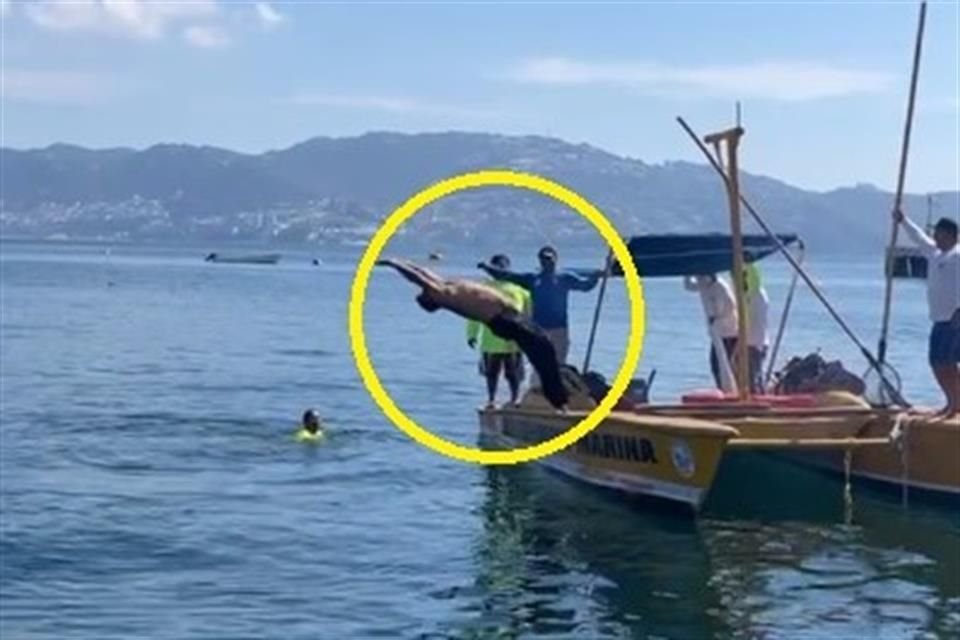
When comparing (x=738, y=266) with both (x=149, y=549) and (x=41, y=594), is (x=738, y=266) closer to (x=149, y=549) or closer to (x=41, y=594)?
(x=149, y=549)

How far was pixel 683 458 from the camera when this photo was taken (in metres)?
19.7

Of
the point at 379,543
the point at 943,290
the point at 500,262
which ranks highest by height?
the point at 500,262

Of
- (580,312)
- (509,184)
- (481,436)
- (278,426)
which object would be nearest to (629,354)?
(509,184)

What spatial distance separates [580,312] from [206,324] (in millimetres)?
20272

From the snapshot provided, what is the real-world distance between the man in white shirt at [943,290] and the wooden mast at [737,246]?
82.2 inches

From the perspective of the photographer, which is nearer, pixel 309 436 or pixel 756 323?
pixel 756 323

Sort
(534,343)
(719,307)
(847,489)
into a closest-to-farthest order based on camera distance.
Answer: (534,343) → (847,489) → (719,307)

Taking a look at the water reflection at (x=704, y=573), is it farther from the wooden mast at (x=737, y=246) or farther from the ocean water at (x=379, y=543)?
the wooden mast at (x=737, y=246)

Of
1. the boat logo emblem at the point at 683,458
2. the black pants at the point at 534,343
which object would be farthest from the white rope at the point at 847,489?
the black pants at the point at 534,343

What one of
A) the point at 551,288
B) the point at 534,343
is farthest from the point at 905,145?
the point at 534,343

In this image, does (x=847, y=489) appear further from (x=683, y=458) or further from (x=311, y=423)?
(x=311, y=423)

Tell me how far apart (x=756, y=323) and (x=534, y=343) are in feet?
39.7

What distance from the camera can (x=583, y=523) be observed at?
20.8 metres

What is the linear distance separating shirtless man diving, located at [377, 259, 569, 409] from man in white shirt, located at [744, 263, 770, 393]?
10.8m
